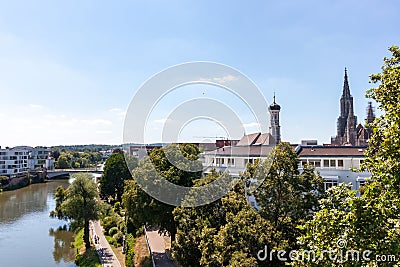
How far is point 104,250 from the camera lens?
903 inches

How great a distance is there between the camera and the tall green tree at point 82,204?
23891 millimetres

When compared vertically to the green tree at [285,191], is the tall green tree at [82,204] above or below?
below

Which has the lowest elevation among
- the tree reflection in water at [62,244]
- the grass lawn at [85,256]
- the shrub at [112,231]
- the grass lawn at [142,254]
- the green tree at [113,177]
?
the tree reflection in water at [62,244]

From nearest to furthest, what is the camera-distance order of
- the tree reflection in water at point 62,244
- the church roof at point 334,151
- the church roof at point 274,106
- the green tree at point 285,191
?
the green tree at point 285,191
the church roof at point 334,151
the tree reflection in water at point 62,244
the church roof at point 274,106

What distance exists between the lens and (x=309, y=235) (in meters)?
6.09

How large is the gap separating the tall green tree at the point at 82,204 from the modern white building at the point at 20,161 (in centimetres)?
4583

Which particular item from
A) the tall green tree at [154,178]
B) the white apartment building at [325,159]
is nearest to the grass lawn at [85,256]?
the tall green tree at [154,178]

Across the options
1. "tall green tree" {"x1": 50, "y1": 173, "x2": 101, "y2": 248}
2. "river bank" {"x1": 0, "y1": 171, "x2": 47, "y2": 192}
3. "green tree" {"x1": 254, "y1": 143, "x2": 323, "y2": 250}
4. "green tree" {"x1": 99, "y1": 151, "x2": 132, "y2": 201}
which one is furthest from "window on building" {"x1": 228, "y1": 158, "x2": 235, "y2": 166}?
"river bank" {"x1": 0, "y1": 171, "x2": 47, "y2": 192}

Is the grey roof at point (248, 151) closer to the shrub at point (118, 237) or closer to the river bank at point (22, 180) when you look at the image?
the shrub at point (118, 237)

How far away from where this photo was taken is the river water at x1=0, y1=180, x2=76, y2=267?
22391 millimetres

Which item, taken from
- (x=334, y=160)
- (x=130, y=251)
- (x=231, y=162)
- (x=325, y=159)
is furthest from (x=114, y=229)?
(x=334, y=160)

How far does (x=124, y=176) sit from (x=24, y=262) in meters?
18.3

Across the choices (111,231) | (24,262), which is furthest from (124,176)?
(24,262)

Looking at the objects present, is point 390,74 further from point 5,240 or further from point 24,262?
point 5,240
